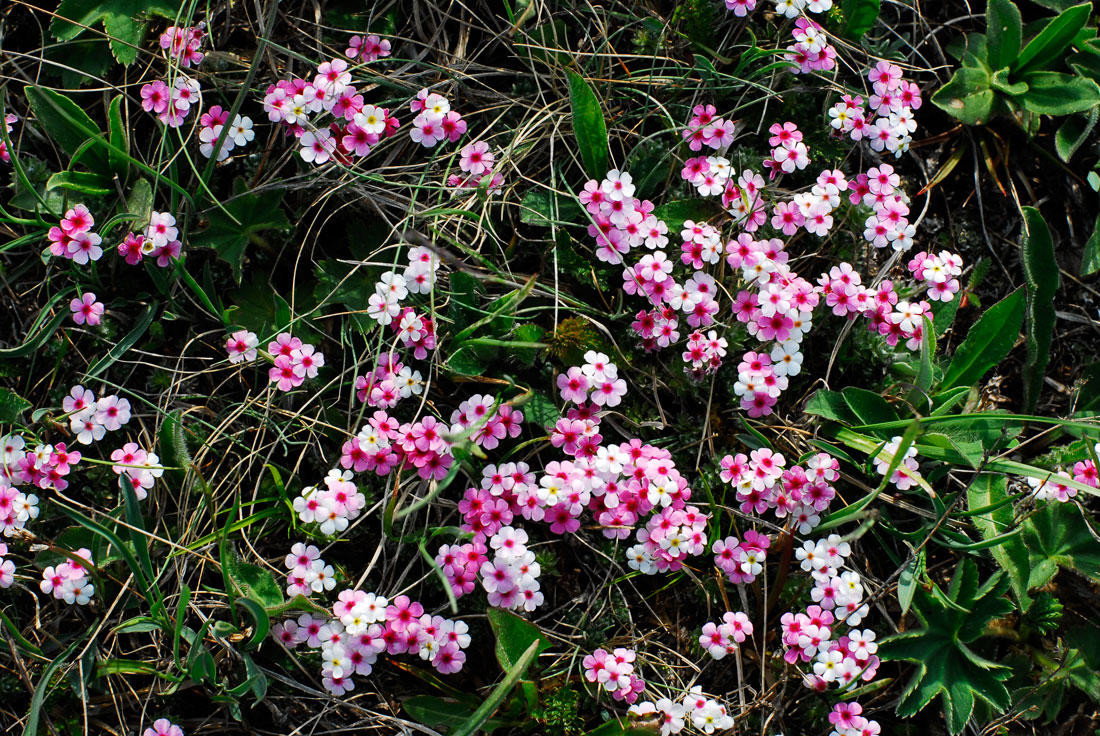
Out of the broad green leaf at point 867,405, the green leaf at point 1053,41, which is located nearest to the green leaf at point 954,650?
the broad green leaf at point 867,405

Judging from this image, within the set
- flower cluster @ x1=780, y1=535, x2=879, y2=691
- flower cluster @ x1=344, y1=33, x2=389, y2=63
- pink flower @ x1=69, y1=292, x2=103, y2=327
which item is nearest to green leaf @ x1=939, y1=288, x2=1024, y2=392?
flower cluster @ x1=780, y1=535, x2=879, y2=691

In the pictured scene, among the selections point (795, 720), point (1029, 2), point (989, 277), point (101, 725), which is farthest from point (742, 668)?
point (1029, 2)

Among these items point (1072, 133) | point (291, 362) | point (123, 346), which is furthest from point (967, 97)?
point (123, 346)

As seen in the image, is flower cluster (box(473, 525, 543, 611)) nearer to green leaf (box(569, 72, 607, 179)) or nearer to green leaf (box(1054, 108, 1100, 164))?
green leaf (box(569, 72, 607, 179))

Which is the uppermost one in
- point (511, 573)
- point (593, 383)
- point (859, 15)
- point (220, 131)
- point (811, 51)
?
point (859, 15)

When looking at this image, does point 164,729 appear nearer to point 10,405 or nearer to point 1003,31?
point 10,405

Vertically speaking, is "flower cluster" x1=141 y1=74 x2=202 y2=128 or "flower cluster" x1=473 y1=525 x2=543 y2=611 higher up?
"flower cluster" x1=141 y1=74 x2=202 y2=128

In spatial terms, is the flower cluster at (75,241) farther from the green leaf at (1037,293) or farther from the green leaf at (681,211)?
the green leaf at (1037,293)

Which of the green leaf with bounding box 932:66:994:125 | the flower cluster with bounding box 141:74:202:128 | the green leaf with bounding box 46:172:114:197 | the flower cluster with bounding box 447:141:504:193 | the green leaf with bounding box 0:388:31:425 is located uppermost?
the green leaf with bounding box 932:66:994:125
